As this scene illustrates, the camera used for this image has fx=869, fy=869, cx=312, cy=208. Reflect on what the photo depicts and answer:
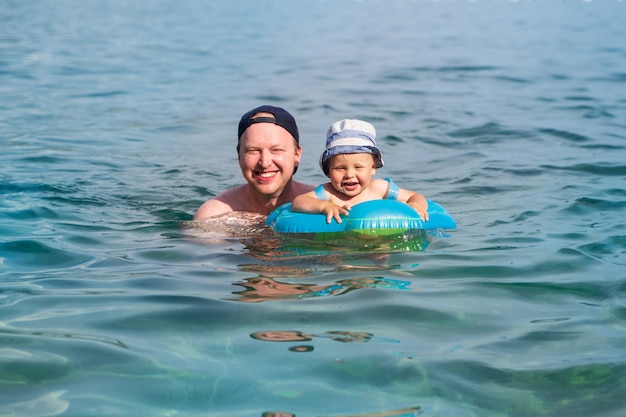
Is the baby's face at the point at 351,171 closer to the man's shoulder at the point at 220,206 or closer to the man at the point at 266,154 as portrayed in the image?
the man at the point at 266,154

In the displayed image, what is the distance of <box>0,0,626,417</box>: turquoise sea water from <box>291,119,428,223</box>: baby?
297mm

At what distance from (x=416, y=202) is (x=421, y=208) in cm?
9

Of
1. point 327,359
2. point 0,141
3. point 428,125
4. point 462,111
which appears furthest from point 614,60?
point 327,359

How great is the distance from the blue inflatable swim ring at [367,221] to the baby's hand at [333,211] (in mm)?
28

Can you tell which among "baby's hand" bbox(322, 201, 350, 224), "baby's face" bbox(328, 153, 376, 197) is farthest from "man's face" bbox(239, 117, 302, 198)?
"baby's hand" bbox(322, 201, 350, 224)

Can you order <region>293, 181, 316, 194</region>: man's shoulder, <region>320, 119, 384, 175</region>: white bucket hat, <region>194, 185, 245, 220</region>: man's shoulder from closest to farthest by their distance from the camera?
<region>320, 119, 384, 175</region>: white bucket hat < <region>194, 185, 245, 220</region>: man's shoulder < <region>293, 181, 316, 194</region>: man's shoulder

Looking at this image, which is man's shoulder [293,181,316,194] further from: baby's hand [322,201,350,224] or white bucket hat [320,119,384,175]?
baby's hand [322,201,350,224]

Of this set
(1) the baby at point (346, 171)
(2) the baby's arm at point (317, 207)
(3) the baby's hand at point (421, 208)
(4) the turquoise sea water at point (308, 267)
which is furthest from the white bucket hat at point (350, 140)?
(4) the turquoise sea water at point (308, 267)

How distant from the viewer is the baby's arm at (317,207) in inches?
226

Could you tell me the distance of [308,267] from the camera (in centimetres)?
530

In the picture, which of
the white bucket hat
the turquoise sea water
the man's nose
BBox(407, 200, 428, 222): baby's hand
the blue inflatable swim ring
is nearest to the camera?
the turquoise sea water

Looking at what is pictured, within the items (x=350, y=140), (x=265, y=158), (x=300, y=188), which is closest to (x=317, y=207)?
(x=350, y=140)

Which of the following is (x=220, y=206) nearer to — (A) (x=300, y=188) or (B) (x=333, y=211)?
(A) (x=300, y=188)

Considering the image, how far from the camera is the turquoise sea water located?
357cm
